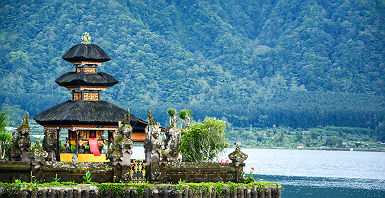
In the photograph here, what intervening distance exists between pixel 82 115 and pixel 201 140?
18.6 meters

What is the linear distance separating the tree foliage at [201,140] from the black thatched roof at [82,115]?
14.3 m

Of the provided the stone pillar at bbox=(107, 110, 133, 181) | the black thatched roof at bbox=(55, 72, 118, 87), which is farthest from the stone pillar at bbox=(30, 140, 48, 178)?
the black thatched roof at bbox=(55, 72, 118, 87)

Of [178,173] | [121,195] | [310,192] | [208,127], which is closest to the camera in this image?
[121,195]

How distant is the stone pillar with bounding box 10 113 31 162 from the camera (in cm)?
5006

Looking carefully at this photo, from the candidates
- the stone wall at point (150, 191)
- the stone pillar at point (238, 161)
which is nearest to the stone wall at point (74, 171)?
the stone wall at point (150, 191)

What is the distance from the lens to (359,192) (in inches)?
5246

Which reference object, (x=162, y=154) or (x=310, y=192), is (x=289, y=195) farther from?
(x=162, y=154)

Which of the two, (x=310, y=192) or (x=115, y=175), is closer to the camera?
(x=115, y=175)

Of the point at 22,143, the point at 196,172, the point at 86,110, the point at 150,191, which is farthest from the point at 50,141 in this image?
the point at 150,191

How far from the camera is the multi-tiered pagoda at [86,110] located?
61.3 metres

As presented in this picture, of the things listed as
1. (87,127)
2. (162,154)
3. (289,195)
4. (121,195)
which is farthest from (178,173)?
(289,195)

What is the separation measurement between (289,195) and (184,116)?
148 feet

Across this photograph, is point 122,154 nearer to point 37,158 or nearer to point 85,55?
point 37,158

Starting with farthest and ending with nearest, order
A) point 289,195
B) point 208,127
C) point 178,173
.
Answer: point 289,195 → point 208,127 → point 178,173
